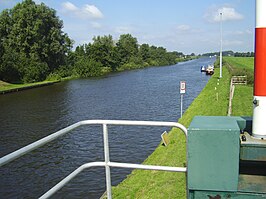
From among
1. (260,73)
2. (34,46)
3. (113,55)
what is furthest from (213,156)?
(113,55)

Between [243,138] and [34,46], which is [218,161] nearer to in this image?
[243,138]

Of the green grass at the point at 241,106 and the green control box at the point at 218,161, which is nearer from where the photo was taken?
the green control box at the point at 218,161

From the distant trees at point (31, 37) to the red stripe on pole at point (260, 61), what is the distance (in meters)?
50.1

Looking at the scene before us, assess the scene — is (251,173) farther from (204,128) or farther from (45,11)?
(45,11)

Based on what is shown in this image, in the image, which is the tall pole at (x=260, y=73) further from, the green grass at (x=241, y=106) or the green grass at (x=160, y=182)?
the green grass at (x=241, y=106)

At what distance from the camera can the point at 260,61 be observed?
268cm

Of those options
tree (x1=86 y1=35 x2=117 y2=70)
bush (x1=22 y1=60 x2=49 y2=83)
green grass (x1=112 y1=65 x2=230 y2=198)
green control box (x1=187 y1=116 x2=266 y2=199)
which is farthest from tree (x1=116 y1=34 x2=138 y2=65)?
green control box (x1=187 y1=116 x2=266 y2=199)

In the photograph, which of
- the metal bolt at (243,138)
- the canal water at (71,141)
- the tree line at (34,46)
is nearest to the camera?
the metal bolt at (243,138)

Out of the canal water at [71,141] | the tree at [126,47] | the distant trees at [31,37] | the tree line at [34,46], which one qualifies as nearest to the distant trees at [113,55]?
the tree at [126,47]

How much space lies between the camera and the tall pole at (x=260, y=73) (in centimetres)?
266

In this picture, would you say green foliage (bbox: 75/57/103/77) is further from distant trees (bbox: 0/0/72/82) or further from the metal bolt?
the metal bolt

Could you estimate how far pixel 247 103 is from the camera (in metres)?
17.7

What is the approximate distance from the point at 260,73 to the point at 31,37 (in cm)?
5602

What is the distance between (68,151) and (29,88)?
32.3 metres
